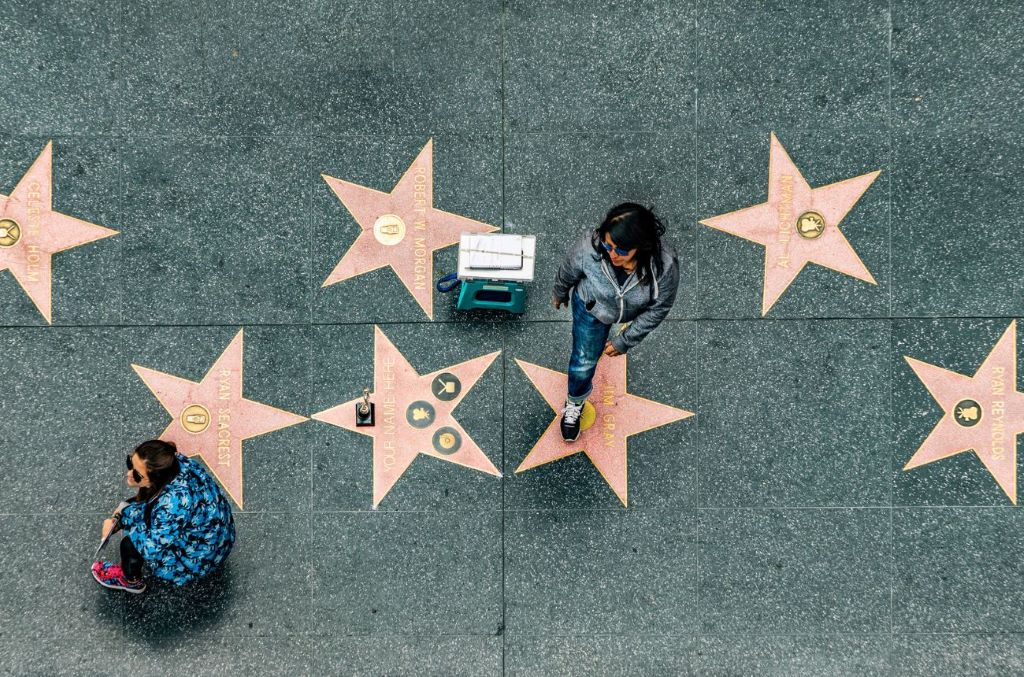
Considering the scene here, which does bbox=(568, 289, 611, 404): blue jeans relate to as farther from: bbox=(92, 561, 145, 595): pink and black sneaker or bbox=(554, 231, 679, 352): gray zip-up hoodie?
bbox=(92, 561, 145, 595): pink and black sneaker

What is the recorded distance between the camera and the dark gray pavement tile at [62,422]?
4.26 metres

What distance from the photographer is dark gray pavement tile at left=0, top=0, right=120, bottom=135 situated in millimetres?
4367

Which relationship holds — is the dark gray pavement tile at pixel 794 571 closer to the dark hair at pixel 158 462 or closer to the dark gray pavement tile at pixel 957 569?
the dark gray pavement tile at pixel 957 569

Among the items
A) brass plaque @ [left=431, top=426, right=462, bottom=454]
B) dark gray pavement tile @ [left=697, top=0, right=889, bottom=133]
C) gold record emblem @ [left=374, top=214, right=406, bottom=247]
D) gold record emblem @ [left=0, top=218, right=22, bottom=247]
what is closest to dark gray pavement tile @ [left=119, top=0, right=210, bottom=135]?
gold record emblem @ [left=0, top=218, right=22, bottom=247]

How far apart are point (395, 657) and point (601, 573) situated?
1.34m

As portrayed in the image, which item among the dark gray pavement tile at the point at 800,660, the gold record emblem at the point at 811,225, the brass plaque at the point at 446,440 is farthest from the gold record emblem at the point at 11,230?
the dark gray pavement tile at the point at 800,660

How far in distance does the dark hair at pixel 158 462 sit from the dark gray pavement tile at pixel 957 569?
4146 mm

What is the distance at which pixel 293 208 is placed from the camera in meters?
4.36

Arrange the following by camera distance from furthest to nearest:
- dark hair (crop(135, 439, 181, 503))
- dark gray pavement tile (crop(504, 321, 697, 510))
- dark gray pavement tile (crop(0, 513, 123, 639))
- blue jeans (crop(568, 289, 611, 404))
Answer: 1. dark gray pavement tile (crop(504, 321, 697, 510))
2. dark gray pavement tile (crop(0, 513, 123, 639))
3. blue jeans (crop(568, 289, 611, 404))
4. dark hair (crop(135, 439, 181, 503))

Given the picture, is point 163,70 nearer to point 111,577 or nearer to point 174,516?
point 174,516

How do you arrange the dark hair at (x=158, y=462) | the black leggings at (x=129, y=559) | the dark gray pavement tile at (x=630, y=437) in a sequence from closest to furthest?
the dark hair at (x=158, y=462)
the black leggings at (x=129, y=559)
the dark gray pavement tile at (x=630, y=437)

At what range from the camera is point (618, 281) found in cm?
325

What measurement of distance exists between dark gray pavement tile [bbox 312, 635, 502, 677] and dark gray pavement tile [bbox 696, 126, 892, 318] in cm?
255

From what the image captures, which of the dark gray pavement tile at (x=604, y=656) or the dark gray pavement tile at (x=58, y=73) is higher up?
the dark gray pavement tile at (x=58, y=73)
